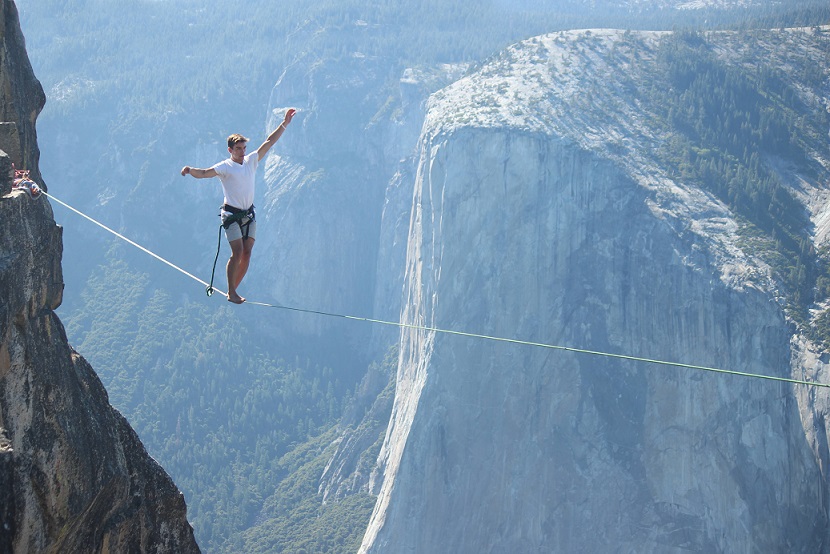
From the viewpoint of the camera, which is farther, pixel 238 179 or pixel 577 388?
pixel 577 388

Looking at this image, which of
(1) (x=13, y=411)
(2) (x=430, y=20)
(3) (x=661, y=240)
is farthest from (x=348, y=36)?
(1) (x=13, y=411)

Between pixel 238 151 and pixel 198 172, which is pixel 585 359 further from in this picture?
pixel 198 172

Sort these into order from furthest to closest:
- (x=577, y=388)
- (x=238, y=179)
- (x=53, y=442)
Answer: (x=577, y=388) < (x=238, y=179) < (x=53, y=442)

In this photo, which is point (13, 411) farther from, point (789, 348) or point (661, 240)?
point (661, 240)

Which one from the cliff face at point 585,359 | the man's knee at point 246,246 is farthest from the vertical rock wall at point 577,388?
the man's knee at point 246,246

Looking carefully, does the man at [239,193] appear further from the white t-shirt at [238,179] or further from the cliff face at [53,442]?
the cliff face at [53,442]

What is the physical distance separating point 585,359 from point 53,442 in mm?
70768

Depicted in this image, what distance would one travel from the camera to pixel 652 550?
74688 millimetres

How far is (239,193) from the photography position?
18.4 metres

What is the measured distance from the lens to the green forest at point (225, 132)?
302ft

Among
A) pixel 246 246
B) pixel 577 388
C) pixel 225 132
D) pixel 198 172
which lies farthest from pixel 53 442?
pixel 225 132

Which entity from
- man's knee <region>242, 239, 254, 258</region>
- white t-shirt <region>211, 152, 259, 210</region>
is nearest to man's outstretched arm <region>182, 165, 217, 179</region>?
white t-shirt <region>211, 152, 259, 210</region>

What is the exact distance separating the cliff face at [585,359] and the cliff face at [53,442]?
208ft

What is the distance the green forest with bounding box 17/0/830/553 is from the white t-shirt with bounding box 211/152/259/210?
61456mm
